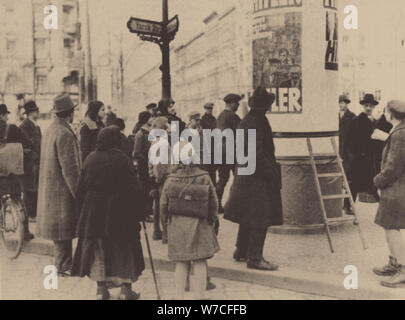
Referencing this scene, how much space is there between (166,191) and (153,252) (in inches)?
78.5

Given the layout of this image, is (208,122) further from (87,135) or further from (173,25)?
(87,135)

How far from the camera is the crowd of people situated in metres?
4.80

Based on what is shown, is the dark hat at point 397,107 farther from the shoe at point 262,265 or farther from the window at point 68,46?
the window at point 68,46

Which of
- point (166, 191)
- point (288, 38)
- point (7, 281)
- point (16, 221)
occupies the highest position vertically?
point (288, 38)

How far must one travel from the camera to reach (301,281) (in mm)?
5418

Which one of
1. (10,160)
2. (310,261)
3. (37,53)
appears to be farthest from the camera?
(37,53)

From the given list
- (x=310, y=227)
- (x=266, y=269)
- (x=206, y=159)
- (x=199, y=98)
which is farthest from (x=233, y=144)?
(x=199, y=98)

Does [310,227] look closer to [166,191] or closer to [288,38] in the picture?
[288,38]

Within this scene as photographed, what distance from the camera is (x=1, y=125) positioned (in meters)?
8.42

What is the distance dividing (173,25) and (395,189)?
578 centimetres

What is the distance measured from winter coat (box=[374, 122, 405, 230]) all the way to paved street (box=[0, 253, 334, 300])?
3.48ft

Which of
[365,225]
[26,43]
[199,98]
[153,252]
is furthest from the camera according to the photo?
[26,43]

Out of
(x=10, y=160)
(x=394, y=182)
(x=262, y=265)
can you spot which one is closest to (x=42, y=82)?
(x=10, y=160)

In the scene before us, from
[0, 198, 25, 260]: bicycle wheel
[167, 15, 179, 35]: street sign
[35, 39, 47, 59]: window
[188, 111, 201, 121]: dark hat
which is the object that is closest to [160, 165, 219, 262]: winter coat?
[0, 198, 25, 260]: bicycle wheel
